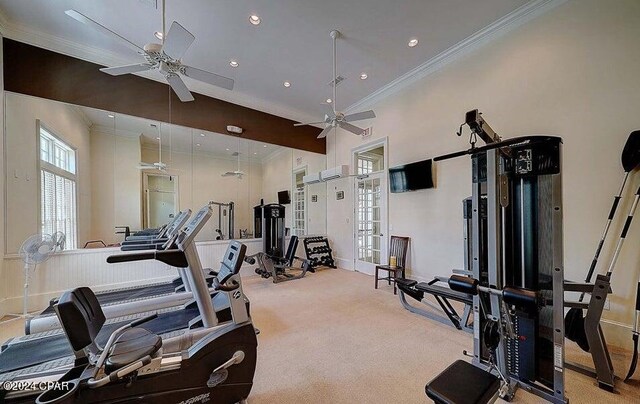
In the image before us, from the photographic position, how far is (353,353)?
7.89 ft

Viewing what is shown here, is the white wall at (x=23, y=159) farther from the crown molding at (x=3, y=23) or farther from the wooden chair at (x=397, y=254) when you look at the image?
the wooden chair at (x=397, y=254)

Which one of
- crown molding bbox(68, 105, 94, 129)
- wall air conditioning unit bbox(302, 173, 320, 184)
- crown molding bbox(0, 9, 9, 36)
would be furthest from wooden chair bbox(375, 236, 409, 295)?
crown molding bbox(0, 9, 9, 36)

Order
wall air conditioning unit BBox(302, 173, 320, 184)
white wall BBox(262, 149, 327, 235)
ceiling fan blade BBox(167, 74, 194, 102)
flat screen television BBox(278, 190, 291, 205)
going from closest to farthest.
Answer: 1. ceiling fan blade BBox(167, 74, 194, 102)
2. wall air conditioning unit BBox(302, 173, 320, 184)
3. white wall BBox(262, 149, 327, 235)
4. flat screen television BBox(278, 190, 291, 205)

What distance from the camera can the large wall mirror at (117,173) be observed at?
11.1ft

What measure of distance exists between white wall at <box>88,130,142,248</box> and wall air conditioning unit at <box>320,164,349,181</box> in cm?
407

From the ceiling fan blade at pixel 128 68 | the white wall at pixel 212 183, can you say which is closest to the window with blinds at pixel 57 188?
the white wall at pixel 212 183

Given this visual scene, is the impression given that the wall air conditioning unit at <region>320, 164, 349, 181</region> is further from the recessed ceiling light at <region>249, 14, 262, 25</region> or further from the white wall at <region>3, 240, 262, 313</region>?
the white wall at <region>3, 240, 262, 313</region>

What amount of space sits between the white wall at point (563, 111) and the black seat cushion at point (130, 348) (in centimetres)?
414

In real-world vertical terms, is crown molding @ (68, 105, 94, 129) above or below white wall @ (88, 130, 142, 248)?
above

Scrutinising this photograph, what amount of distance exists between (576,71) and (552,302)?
282 centimetres

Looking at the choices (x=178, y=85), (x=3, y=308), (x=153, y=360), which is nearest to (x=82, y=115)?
(x=178, y=85)

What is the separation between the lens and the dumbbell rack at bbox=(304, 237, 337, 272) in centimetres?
618

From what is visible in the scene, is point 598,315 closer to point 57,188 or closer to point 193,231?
point 193,231

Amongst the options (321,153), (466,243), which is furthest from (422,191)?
(321,153)
